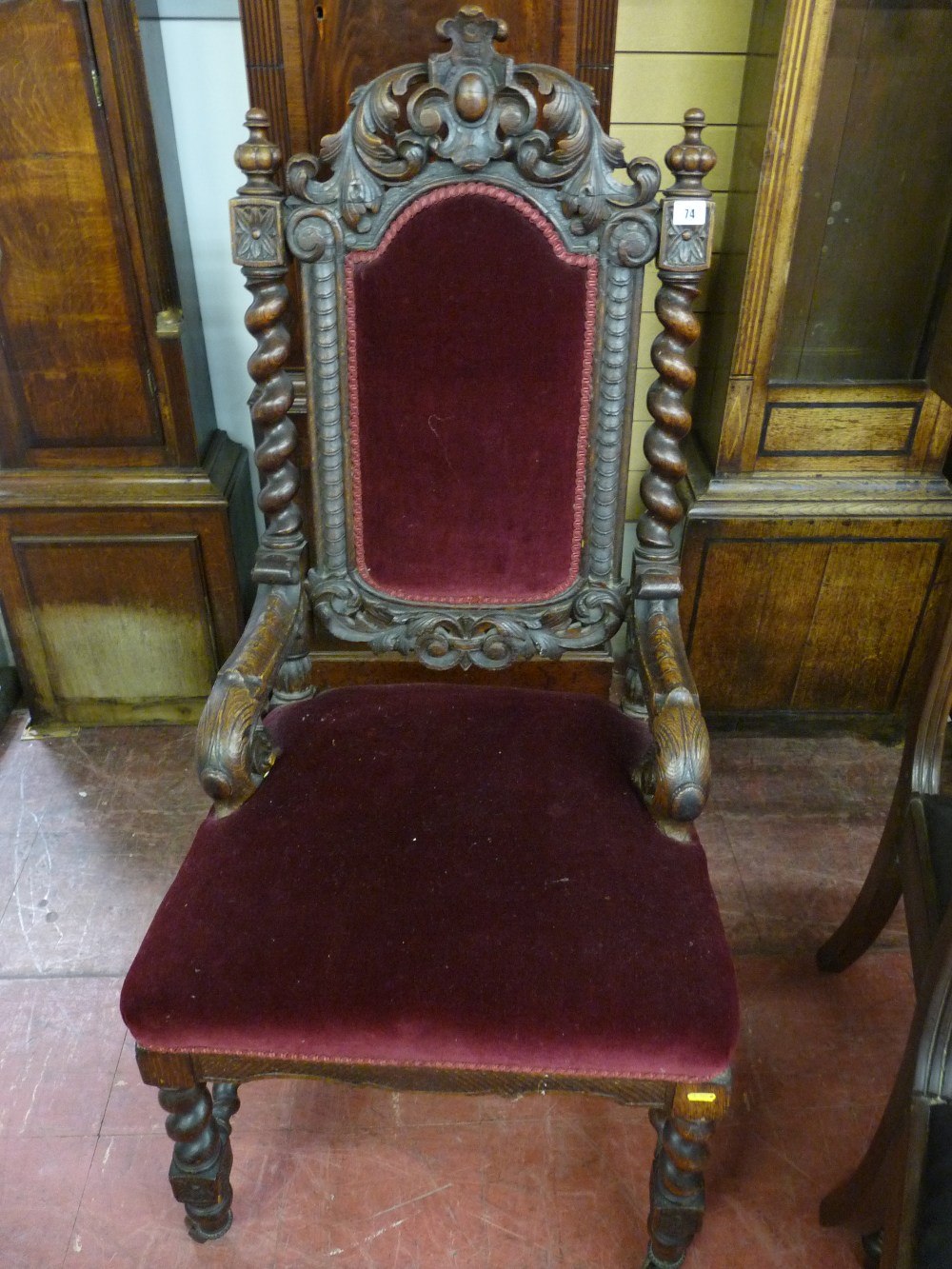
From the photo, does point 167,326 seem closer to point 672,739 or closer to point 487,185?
point 487,185

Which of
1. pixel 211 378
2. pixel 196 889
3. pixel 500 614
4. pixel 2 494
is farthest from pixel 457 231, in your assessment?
pixel 2 494

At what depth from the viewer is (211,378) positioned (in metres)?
2.16

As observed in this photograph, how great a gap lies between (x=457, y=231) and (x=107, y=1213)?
1.42 metres

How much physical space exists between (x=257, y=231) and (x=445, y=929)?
2.87 ft

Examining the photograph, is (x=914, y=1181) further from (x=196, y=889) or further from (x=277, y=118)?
(x=277, y=118)

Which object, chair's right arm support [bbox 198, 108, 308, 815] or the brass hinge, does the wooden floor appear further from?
the brass hinge

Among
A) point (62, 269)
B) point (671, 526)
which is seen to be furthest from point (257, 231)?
point (62, 269)

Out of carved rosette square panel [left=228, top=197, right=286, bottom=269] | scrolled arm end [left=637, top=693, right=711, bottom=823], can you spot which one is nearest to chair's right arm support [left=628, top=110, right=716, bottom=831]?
scrolled arm end [left=637, top=693, right=711, bottom=823]

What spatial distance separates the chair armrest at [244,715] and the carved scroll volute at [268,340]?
0.08 metres

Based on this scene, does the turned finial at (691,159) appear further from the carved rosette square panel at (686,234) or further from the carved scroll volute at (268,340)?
the carved scroll volute at (268,340)

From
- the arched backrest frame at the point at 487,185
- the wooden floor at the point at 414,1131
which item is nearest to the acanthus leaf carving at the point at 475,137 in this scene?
the arched backrest frame at the point at 487,185

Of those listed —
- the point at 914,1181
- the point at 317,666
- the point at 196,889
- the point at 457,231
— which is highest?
the point at 457,231

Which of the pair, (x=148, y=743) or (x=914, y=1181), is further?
(x=148, y=743)

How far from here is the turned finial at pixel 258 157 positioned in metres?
1.22
